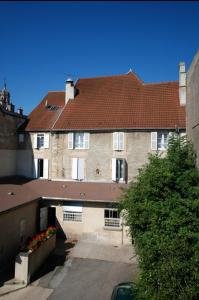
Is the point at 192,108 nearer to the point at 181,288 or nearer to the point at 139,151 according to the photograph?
the point at 139,151

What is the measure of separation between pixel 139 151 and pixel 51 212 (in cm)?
883

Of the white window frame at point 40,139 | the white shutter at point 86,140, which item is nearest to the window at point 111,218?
the white shutter at point 86,140

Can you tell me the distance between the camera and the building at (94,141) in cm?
2156

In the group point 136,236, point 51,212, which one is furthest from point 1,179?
point 136,236

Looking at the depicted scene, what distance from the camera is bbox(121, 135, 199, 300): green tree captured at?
1005 centimetres

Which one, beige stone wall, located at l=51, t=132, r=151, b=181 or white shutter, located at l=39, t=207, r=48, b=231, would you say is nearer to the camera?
white shutter, located at l=39, t=207, r=48, b=231

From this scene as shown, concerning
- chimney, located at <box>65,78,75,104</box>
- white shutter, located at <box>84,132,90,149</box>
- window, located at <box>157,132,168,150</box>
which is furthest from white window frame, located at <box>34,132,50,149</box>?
window, located at <box>157,132,168,150</box>

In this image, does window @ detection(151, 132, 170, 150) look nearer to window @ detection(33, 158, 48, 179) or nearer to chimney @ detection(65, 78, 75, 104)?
chimney @ detection(65, 78, 75, 104)

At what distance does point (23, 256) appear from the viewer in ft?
47.8

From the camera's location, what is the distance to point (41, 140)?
27.2 m

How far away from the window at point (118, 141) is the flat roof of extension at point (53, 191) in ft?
10.4

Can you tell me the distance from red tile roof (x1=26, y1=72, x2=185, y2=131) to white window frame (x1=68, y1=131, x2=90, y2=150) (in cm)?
56

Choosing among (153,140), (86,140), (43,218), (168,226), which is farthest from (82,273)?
(153,140)

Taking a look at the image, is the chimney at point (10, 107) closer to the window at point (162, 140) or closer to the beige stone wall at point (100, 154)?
the beige stone wall at point (100, 154)
